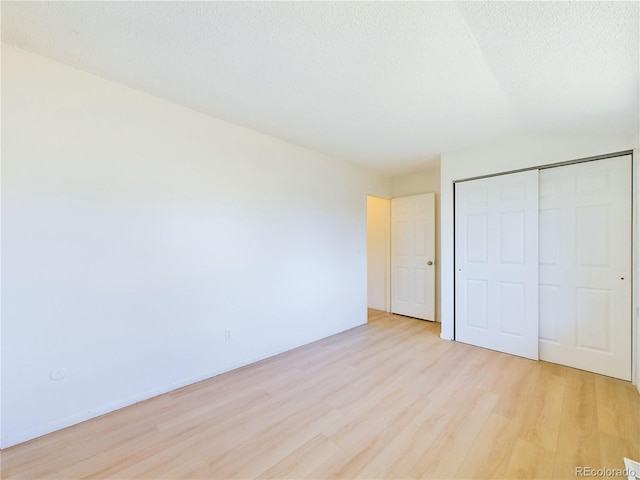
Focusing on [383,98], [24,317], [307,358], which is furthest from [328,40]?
[307,358]

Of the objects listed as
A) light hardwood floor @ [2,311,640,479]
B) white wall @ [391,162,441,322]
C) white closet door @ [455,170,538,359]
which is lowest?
light hardwood floor @ [2,311,640,479]

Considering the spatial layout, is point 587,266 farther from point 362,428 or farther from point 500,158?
point 362,428

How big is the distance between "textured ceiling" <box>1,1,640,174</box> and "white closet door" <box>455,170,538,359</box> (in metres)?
0.78

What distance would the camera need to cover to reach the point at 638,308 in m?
2.25

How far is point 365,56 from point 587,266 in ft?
9.27

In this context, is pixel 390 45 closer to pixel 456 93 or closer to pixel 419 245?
pixel 456 93

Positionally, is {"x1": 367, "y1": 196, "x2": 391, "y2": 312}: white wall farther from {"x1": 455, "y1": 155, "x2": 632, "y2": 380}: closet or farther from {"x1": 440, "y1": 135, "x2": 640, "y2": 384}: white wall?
{"x1": 455, "y1": 155, "x2": 632, "y2": 380}: closet

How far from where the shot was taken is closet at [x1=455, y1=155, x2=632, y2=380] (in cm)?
242

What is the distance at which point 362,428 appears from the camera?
1778mm

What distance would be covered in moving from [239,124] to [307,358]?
8.36 feet

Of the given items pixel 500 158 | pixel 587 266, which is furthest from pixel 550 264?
pixel 500 158

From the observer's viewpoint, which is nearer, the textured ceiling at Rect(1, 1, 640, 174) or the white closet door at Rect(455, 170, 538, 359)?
the textured ceiling at Rect(1, 1, 640, 174)

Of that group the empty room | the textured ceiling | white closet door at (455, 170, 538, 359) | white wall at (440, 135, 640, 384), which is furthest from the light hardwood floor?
the textured ceiling

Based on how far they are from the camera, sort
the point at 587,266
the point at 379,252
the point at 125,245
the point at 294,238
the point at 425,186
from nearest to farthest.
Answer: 1. the point at 125,245
2. the point at 587,266
3. the point at 294,238
4. the point at 425,186
5. the point at 379,252
